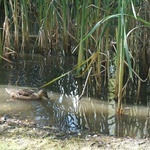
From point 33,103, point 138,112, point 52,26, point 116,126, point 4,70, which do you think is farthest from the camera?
point 52,26

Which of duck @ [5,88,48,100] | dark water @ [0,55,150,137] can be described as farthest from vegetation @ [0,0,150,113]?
duck @ [5,88,48,100]

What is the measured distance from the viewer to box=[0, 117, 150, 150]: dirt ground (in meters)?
2.94

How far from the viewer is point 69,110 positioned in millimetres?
4000

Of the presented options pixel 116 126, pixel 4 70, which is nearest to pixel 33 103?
pixel 116 126

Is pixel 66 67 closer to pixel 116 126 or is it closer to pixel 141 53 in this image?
pixel 141 53

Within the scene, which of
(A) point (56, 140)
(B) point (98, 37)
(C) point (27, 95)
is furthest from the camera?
(B) point (98, 37)

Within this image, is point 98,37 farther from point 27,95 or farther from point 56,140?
point 56,140

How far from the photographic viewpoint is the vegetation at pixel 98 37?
3619 mm

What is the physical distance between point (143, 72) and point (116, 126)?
55.8 inches

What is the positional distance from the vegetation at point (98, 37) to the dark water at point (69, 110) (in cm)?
20

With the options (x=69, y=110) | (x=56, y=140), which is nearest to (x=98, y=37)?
(x=69, y=110)

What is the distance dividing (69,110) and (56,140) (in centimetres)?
96

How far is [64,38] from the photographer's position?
20.0 feet

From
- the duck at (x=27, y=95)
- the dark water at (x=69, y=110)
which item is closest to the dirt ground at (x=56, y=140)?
the dark water at (x=69, y=110)
